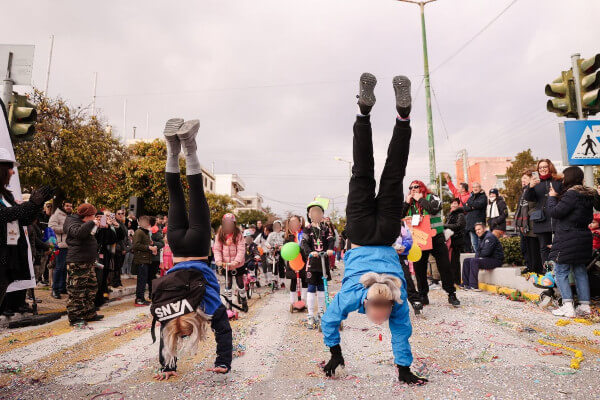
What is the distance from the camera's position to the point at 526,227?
25.7 ft

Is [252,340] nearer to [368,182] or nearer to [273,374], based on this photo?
[273,374]

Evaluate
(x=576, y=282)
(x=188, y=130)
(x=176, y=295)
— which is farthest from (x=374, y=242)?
(x=576, y=282)

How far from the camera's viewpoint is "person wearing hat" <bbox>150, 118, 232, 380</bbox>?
320cm

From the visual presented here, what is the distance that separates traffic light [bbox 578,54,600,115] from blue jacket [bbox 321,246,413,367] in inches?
195

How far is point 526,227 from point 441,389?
5972 millimetres

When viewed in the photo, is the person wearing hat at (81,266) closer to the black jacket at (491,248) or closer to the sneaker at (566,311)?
the sneaker at (566,311)

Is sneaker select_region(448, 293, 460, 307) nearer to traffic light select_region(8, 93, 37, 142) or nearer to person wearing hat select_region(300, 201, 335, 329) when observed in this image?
person wearing hat select_region(300, 201, 335, 329)

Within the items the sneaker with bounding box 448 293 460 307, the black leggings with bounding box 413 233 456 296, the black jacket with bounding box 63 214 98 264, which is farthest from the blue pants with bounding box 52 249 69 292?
the sneaker with bounding box 448 293 460 307

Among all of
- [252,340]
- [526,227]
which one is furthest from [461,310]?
[252,340]

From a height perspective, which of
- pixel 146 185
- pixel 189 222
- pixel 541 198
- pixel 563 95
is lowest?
pixel 189 222

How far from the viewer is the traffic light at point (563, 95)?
6.35 meters

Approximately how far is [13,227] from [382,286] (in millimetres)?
3146

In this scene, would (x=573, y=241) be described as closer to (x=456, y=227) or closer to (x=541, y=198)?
(x=541, y=198)

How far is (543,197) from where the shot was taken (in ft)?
23.9
